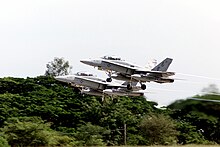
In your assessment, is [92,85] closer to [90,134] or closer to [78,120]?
[78,120]

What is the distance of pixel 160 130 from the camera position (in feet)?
145

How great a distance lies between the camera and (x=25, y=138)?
37.1 metres

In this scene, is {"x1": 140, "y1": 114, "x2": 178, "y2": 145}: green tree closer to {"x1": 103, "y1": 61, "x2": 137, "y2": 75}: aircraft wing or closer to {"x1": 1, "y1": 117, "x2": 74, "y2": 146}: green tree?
{"x1": 103, "y1": 61, "x2": 137, "y2": 75}: aircraft wing

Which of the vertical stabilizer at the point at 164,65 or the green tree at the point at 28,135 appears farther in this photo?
the vertical stabilizer at the point at 164,65

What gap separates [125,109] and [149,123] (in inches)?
204

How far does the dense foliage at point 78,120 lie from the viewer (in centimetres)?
3897

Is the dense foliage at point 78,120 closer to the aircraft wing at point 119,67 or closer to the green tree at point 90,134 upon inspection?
the green tree at point 90,134

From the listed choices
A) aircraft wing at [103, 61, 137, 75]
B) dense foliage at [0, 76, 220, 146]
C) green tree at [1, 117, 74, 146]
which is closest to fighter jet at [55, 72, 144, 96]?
dense foliage at [0, 76, 220, 146]

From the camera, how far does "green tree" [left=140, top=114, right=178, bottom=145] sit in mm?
43969

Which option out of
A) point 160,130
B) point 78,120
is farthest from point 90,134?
point 78,120

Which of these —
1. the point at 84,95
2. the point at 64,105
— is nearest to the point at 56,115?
the point at 64,105

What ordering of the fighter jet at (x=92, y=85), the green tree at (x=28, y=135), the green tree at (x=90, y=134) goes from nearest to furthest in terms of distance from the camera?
the green tree at (x=28, y=135) → the green tree at (x=90, y=134) → the fighter jet at (x=92, y=85)

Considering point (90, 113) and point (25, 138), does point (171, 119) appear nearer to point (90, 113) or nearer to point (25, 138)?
point (90, 113)

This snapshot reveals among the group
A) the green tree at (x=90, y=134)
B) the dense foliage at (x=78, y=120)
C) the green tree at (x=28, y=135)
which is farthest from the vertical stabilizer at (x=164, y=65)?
the green tree at (x=28, y=135)
